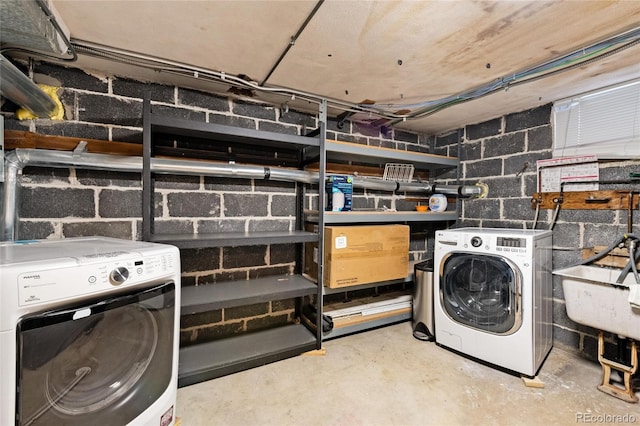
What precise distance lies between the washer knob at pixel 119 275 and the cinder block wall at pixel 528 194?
288 centimetres

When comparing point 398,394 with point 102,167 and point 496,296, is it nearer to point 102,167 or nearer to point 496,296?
point 496,296

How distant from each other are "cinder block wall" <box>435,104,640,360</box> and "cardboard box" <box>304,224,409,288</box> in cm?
101

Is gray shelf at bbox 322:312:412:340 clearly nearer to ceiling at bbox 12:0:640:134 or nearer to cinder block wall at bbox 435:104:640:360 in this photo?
cinder block wall at bbox 435:104:640:360

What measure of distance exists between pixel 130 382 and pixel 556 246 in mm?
2948

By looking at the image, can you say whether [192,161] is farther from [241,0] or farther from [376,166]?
[376,166]

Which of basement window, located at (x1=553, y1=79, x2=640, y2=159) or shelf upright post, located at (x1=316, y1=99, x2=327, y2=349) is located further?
shelf upright post, located at (x1=316, y1=99, x2=327, y2=349)

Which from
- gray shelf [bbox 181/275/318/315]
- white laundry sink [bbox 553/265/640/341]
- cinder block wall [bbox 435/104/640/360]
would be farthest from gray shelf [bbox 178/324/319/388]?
cinder block wall [bbox 435/104/640/360]

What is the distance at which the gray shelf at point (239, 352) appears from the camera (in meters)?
1.76

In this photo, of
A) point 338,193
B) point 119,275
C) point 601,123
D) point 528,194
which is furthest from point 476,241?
point 119,275

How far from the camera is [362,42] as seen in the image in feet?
4.72

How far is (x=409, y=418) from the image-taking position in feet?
4.87

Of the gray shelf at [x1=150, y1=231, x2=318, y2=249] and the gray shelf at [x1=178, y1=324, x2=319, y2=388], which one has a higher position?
the gray shelf at [x1=150, y1=231, x2=318, y2=249]

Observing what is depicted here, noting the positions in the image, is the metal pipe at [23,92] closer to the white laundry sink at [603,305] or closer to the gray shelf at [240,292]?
the gray shelf at [240,292]

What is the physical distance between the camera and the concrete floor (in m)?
1.48
